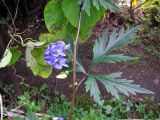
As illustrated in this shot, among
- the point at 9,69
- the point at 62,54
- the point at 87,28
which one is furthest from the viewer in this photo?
the point at 9,69

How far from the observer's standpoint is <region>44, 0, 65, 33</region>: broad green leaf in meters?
1.81

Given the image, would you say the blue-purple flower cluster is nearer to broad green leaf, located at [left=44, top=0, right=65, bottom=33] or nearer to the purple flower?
the purple flower

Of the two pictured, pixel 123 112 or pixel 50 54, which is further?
pixel 123 112

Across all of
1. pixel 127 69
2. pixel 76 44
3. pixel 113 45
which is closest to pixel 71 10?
pixel 113 45

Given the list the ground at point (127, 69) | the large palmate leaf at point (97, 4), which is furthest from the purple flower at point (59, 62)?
the ground at point (127, 69)

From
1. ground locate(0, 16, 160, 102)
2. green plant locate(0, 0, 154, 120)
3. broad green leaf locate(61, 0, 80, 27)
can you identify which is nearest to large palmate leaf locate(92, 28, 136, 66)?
green plant locate(0, 0, 154, 120)

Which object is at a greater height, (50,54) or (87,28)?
(87,28)

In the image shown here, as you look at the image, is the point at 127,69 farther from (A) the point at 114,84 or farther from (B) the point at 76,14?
(A) the point at 114,84

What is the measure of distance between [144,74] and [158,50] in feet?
1.68

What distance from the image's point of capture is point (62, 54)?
125 centimetres

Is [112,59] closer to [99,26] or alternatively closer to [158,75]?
[158,75]

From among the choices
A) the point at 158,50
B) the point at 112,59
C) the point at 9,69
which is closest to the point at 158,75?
the point at 158,50

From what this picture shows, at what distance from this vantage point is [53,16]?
1.82 metres

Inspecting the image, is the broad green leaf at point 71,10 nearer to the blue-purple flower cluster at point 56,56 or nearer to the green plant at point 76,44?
the green plant at point 76,44
